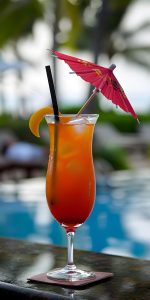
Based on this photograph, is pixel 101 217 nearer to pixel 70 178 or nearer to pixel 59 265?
pixel 59 265

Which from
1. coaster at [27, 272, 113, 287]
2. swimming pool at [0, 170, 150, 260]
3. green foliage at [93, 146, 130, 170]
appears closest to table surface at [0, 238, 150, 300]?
coaster at [27, 272, 113, 287]

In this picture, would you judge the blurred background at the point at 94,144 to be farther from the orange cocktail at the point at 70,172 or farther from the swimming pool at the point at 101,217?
the orange cocktail at the point at 70,172

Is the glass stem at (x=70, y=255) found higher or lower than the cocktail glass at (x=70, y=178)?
lower

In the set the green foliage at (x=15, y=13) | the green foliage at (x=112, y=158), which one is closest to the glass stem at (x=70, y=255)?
the green foliage at (x=112, y=158)

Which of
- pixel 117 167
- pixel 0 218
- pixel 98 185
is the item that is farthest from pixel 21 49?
pixel 0 218

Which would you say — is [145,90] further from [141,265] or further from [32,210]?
[141,265]

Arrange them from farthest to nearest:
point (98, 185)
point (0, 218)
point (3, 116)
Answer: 1. point (3, 116)
2. point (98, 185)
3. point (0, 218)
